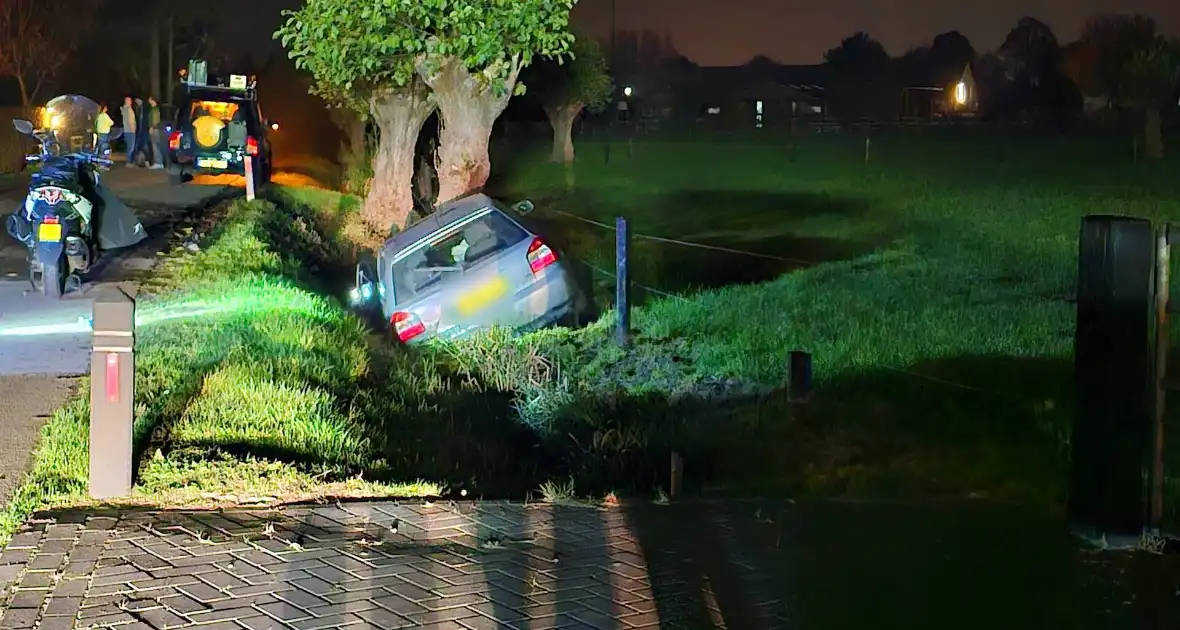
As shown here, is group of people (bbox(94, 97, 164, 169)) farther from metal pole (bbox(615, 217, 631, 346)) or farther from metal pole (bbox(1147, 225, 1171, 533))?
metal pole (bbox(1147, 225, 1171, 533))

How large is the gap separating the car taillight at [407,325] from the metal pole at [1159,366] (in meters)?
7.56

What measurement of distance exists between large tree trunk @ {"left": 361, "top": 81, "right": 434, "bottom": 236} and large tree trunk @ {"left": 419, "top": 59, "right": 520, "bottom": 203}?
14.5ft

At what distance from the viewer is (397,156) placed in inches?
926

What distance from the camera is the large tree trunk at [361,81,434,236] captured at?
23.3 meters

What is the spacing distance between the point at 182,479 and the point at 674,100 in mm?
95994

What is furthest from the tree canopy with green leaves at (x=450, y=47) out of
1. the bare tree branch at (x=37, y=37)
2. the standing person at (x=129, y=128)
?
the bare tree branch at (x=37, y=37)

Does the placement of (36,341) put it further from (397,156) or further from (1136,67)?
(1136,67)

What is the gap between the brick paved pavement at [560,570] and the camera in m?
4.99

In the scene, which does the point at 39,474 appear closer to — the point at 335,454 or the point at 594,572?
the point at 335,454

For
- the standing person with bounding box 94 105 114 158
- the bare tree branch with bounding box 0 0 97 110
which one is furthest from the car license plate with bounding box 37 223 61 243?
the bare tree branch with bounding box 0 0 97 110

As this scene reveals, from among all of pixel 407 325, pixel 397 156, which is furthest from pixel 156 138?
pixel 407 325

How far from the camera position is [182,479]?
21.5 feet

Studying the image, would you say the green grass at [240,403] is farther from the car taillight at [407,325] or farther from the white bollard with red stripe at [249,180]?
the white bollard with red stripe at [249,180]

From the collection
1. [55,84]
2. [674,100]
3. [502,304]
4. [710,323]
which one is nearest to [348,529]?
[502,304]
